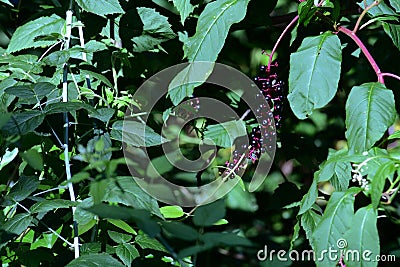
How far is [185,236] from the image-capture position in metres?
0.75

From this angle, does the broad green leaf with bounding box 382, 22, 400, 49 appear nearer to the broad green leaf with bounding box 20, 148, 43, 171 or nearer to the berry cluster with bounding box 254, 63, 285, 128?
the berry cluster with bounding box 254, 63, 285, 128

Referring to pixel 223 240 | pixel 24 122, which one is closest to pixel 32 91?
pixel 24 122

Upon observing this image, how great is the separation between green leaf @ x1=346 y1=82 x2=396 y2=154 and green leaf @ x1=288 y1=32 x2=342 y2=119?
51 millimetres

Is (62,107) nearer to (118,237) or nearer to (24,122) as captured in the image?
(24,122)

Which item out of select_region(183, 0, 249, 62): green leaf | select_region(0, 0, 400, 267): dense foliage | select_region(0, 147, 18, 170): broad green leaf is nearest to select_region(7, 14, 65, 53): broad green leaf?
select_region(0, 0, 400, 267): dense foliage

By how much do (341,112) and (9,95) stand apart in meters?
1.40

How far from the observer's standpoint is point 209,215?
78 cm

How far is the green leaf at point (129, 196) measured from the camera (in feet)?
3.28

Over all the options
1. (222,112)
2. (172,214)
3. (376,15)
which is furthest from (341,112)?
(172,214)

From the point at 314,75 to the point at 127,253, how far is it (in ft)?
1.59

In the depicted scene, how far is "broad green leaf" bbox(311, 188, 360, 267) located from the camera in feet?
3.41

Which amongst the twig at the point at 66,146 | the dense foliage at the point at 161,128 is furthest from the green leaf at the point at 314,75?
the twig at the point at 66,146

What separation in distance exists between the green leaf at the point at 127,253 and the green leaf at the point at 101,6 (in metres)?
0.51

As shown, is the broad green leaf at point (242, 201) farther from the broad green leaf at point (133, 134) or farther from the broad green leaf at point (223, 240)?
the broad green leaf at point (223, 240)
